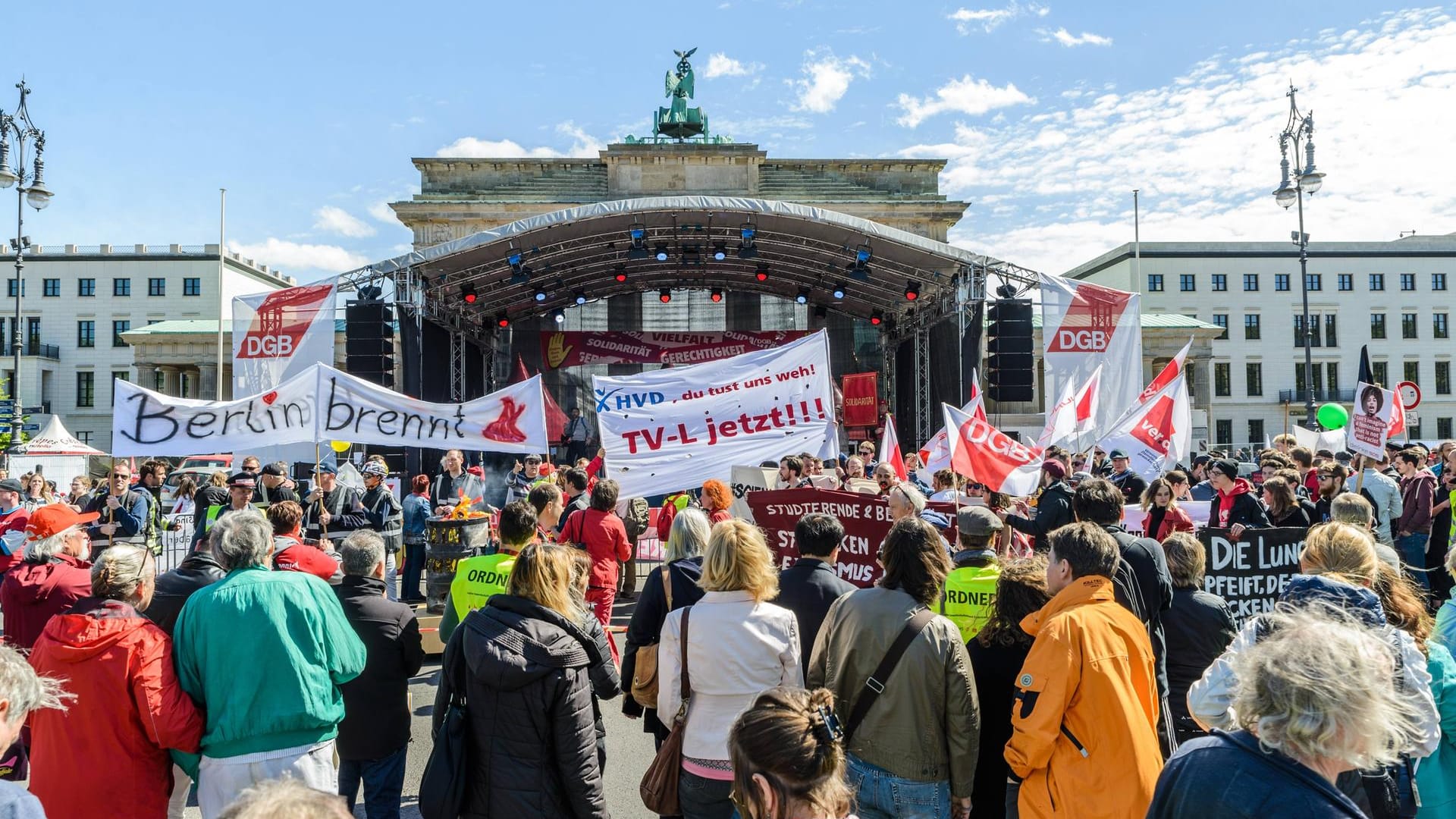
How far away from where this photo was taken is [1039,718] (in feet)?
10.1

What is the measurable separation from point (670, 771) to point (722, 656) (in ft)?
1.76

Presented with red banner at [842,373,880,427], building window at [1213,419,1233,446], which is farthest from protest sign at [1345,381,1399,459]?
building window at [1213,419,1233,446]

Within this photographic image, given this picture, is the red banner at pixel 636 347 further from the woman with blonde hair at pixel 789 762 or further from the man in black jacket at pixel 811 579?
the woman with blonde hair at pixel 789 762

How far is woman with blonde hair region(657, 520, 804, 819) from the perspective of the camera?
11.9ft

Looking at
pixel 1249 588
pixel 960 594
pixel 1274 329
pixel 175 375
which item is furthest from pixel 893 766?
pixel 1274 329

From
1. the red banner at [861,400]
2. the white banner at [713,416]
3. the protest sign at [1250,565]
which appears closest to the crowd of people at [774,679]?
the protest sign at [1250,565]

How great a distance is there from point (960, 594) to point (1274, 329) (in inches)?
2882

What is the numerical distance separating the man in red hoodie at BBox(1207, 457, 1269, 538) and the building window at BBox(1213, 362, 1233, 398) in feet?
212

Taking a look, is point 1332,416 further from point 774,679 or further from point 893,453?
point 774,679

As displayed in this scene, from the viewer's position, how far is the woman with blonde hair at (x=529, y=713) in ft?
11.4

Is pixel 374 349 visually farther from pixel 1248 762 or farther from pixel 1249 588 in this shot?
pixel 1248 762

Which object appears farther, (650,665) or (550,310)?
(550,310)

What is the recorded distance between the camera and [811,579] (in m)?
4.25

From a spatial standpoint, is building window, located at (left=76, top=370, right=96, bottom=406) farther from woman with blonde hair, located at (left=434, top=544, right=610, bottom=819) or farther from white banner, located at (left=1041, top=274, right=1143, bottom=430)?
woman with blonde hair, located at (left=434, top=544, right=610, bottom=819)
